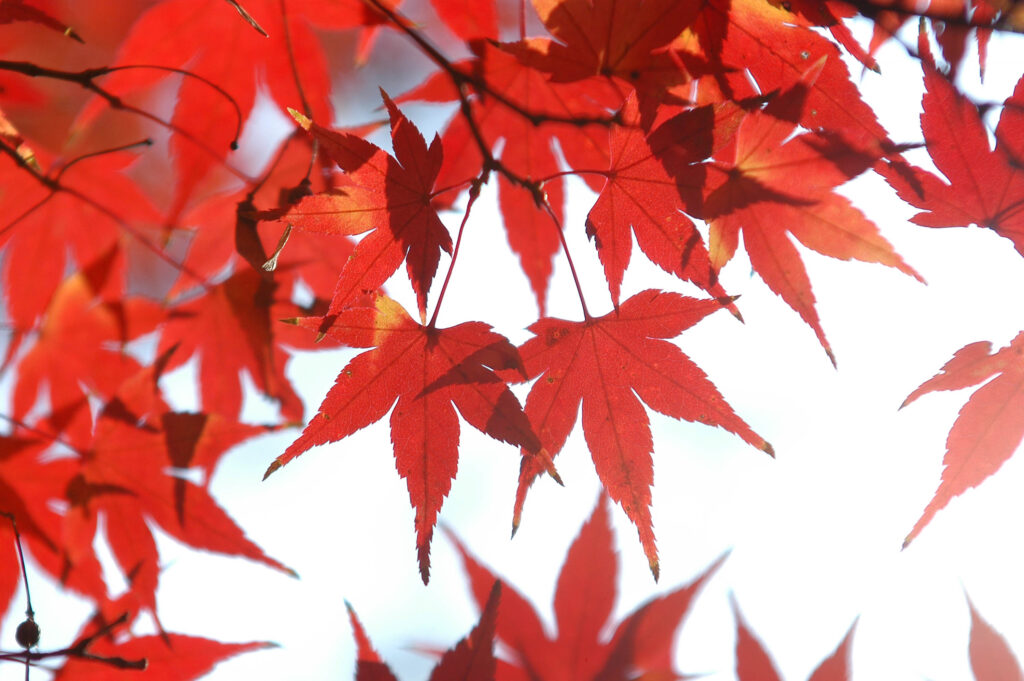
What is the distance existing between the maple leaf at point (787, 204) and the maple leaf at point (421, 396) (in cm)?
23

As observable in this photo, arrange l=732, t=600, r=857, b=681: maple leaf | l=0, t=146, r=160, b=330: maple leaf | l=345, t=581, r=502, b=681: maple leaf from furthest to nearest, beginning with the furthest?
l=0, t=146, r=160, b=330: maple leaf < l=732, t=600, r=857, b=681: maple leaf < l=345, t=581, r=502, b=681: maple leaf

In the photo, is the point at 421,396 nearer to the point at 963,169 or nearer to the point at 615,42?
the point at 615,42

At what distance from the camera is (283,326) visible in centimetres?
101

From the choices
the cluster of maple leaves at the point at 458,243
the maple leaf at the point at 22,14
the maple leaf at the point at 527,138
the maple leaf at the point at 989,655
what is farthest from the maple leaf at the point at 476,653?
the maple leaf at the point at 22,14

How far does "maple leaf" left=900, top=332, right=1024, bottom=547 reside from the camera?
607mm

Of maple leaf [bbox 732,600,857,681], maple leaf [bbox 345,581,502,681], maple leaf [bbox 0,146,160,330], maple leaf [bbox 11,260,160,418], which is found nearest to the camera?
maple leaf [bbox 345,581,502,681]

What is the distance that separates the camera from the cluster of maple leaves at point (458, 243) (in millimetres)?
597

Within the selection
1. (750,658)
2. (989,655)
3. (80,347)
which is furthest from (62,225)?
(989,655)

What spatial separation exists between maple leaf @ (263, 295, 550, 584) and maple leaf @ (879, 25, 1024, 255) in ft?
1.30

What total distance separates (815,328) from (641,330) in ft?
0.52

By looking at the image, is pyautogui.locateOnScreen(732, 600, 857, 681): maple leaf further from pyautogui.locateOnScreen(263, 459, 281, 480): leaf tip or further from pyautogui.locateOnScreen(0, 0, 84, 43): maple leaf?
pyautogui.locateOnScreen(0, 0, 84, 43): maple leaf

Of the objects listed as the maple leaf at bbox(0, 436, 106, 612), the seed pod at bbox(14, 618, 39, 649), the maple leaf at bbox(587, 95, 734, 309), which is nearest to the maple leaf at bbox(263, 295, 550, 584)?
the maple leaf at bbox(587, 95, 734, 309)

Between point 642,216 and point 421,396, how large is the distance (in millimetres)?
272

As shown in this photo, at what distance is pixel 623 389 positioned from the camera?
26.1 inches
